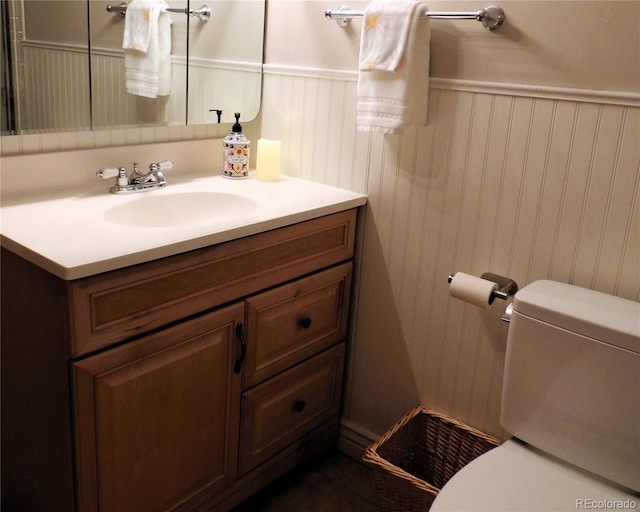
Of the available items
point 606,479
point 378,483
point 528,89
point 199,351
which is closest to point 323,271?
point 199,351

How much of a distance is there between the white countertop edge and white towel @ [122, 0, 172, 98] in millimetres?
578

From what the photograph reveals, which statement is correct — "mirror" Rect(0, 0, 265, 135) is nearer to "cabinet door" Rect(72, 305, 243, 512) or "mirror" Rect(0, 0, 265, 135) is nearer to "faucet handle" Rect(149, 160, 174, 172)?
"faucet handle" Rect(149, 160, 174, 172)

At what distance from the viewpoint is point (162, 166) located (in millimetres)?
1807

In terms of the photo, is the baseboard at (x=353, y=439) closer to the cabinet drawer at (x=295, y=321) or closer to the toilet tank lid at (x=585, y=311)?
the cabinet drawer at (x=295, y=321)

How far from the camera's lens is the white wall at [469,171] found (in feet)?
4.74

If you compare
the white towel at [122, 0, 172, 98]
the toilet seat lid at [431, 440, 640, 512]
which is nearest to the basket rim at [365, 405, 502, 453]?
the toilet seat lid at [431, 440, 640, 512]

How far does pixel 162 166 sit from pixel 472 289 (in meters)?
0.92

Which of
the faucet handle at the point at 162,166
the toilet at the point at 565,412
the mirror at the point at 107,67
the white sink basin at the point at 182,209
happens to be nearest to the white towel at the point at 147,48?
the mirror at the point at 107,67

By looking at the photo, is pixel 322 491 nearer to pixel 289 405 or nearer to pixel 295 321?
pixel 289 405

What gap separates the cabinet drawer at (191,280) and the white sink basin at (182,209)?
184mm

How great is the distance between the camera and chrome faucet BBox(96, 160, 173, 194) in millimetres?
1691

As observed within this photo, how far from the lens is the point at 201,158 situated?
2023mm

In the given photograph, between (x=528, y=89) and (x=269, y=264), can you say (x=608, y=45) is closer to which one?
(x=528, y=89)

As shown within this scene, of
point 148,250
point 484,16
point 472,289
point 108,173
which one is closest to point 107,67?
point 108,173
